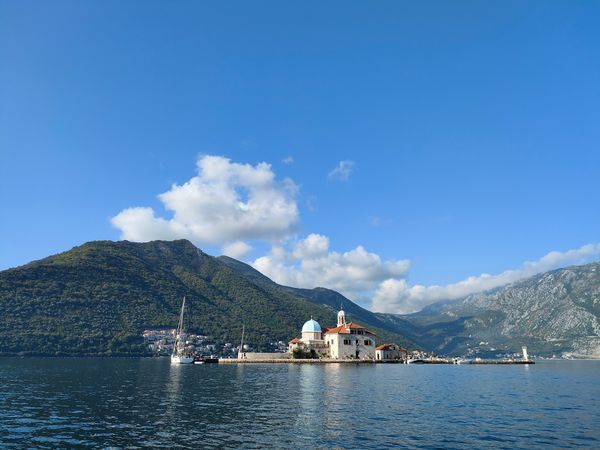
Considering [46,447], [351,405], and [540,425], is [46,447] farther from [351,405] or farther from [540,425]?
[540,425]

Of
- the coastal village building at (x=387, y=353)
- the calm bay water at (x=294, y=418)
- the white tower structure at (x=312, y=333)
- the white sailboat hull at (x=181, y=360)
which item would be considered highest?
the white tower structure at (x=312, y=333)

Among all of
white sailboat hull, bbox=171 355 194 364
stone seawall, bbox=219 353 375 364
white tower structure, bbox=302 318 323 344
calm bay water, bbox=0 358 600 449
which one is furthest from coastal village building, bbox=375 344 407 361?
calm bay water, bbox=0 358 600 449

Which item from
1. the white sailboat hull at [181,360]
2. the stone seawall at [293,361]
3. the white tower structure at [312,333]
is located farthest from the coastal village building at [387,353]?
the white sailboat hull at [181,360]

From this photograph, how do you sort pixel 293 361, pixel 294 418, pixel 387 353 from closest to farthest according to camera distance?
pixel 294 418, pixel 293 361, pixel 387 353

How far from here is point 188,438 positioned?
32156 mm

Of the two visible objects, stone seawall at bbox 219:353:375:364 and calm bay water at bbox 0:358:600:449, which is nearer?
calm bay water at bbox 0:358:600:449

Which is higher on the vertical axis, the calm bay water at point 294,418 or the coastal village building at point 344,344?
the coastal village building at point 344,344

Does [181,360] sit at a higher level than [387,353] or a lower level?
lower

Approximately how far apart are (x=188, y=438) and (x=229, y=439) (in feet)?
9.48

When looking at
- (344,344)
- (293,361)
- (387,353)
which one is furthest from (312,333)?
(387,353)

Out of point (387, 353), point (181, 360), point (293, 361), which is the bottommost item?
point (181, 360)

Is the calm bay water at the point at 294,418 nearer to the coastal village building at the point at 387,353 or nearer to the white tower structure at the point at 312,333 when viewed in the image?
the coastal village building at the point at 387,353

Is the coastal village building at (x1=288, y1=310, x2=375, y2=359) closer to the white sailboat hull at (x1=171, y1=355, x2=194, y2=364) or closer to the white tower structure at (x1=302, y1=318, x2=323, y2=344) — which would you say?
the white tower structure at (x1=302, y1=318, x2=323, y2=344)

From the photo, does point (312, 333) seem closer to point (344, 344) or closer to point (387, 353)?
point (344, 344)
